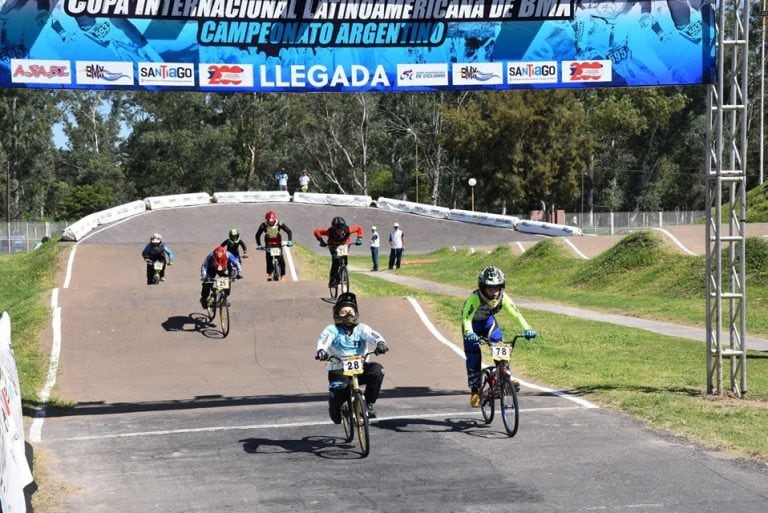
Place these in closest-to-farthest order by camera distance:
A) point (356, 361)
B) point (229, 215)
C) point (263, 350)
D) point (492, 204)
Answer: point (356, 361)
point (263, 350)
point (229, 215)
point (492, 204)

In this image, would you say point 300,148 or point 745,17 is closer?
point 745,17

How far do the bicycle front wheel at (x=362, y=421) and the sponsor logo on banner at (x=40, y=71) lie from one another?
20.7 feet

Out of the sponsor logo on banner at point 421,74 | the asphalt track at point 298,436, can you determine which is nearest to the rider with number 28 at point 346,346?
the asphalt track at point 298,436

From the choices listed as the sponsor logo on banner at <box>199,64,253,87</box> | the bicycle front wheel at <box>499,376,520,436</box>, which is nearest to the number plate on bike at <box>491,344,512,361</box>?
the bicycle front wheel at <box>499,376,520,436</box>

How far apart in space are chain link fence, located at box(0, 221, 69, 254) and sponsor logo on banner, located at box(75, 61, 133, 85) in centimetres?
5470

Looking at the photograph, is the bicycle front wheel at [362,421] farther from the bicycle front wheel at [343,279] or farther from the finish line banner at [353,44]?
the bicycle front wheel at [343,279]

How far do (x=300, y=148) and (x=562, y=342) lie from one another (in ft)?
239

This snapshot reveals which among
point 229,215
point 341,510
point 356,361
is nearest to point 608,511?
point 341,510

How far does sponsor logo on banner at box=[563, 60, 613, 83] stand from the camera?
14273 millimetres

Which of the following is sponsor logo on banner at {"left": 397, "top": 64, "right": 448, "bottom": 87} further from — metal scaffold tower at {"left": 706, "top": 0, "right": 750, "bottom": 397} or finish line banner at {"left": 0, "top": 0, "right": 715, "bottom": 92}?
metal scaffold tower at {"left": 706, "top": 0, "right": 750, "bottom": 397}

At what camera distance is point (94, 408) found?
14117mm

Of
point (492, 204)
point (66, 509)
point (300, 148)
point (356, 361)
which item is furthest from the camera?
point (300, 148)

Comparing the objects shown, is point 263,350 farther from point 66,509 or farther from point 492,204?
point 492,204

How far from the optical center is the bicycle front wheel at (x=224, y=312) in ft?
62.5
